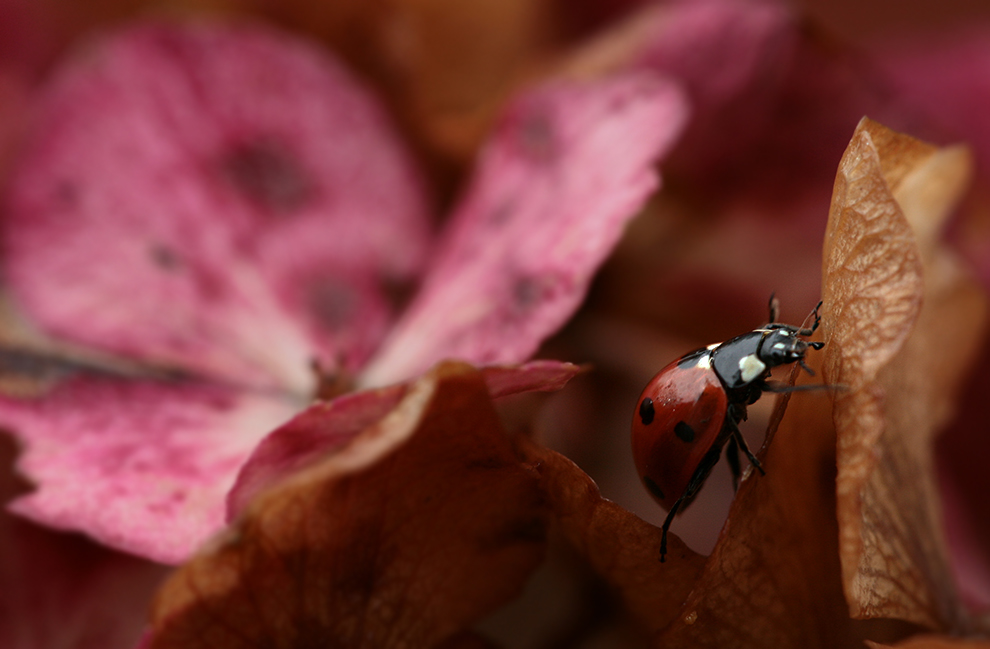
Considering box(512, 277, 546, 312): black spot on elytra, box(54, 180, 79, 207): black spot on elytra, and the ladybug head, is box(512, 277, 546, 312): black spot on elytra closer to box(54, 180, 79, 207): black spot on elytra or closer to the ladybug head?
the ladybug head

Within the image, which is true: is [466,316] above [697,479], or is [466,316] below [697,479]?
above

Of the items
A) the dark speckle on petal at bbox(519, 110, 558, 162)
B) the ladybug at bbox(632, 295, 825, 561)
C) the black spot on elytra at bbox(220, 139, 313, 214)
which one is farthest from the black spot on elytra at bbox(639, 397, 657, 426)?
the black spot on elytra at bbox(220, 139, 313, 214)

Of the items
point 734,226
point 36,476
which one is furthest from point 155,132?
point 734,226

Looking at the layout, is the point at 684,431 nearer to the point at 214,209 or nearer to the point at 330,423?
the point at 330,423

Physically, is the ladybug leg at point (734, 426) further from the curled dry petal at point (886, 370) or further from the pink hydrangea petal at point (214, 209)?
the pink hydrangea petal at point (214, 209)

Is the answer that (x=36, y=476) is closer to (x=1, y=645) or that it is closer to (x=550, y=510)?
(x=1, y=645)

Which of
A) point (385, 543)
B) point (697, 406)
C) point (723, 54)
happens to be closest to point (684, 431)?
point (697, 406)

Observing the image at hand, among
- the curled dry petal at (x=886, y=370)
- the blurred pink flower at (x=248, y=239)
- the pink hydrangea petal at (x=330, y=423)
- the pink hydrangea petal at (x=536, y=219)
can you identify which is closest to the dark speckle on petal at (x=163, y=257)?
the blurred pink flower at (x=248, y=239)
